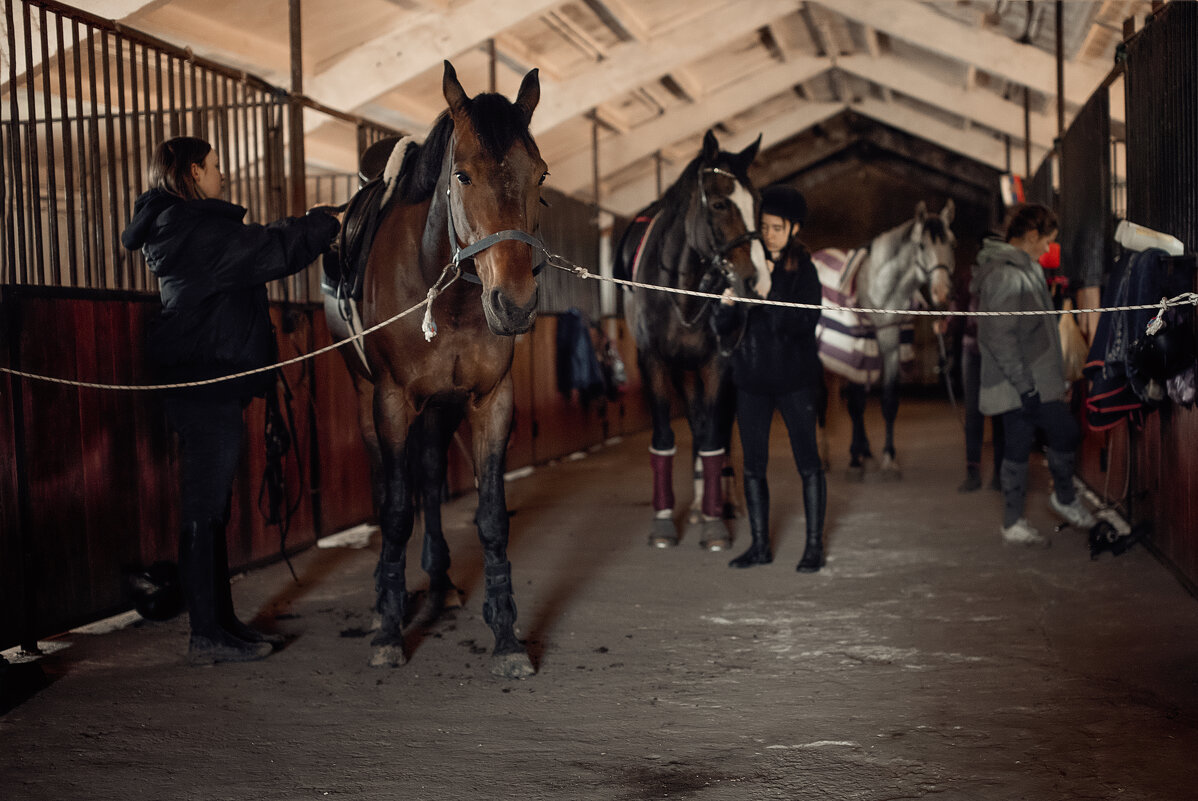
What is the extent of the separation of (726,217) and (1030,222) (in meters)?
1.53

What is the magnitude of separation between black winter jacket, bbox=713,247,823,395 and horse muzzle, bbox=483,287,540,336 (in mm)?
1785

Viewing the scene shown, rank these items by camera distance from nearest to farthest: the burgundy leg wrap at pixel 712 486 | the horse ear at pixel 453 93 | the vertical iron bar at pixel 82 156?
1. the horse ear at pixel 453 93
2. the vertical iron bar at pixel 82 156
3. the burgundy leg wrap at pixel 712 486

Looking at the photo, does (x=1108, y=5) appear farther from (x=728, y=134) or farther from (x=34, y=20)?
(x=728, y=134)

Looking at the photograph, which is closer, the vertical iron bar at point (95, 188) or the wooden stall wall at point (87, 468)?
the wooden stall wall at point (87, 468)

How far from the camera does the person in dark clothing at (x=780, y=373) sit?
169 inches

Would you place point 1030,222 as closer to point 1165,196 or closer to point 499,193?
point 1165,196

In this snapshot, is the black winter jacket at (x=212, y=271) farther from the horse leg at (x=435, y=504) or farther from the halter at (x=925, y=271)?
the halter at (x=925, y=271)

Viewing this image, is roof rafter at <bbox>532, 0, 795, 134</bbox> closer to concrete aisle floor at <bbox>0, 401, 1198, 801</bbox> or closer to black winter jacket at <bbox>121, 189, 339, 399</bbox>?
concrete aisle floor at <bbox>0, 401, 1198, 801</bbox>

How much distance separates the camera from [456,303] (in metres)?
3.15

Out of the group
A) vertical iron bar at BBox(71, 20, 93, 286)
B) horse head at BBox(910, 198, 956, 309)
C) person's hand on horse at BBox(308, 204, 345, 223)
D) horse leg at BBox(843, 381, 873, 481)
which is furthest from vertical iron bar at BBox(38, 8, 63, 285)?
horse head at BBox(910, 198, 956, 309)

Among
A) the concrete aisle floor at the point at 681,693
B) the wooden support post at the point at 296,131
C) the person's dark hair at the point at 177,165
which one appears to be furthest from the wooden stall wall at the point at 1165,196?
the wooden support post at the point at 296,131

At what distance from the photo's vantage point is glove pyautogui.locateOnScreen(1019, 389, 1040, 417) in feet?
14.8

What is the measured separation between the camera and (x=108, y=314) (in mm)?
3812

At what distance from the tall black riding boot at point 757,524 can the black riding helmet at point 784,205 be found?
1205 millimetres
